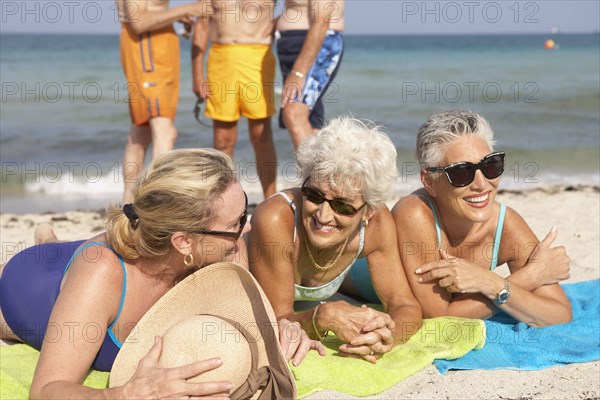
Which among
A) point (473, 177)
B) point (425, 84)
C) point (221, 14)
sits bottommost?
point (425, 84)

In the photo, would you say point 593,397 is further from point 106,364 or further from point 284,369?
point 106,364

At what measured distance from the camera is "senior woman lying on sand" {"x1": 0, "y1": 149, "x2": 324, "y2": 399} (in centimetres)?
283

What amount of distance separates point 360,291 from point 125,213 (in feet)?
6.36

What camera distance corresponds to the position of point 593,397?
11.5ft

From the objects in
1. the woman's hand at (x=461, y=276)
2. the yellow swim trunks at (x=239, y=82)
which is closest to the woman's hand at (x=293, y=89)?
the yellow swim trunks at (x=239, y=82)

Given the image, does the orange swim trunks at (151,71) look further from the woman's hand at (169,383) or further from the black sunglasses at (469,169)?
the woman's hand at (169,383)

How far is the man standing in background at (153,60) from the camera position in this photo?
19.1ft

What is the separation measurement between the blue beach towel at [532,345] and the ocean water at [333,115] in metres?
3.60

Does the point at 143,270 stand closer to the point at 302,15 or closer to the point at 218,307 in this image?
the point at 218,307

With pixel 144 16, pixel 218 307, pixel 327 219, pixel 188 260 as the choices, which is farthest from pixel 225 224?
pixel 144 16

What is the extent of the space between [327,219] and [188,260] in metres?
0.69

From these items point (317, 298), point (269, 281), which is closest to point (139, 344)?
point (269, 281)

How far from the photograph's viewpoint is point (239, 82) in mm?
6066

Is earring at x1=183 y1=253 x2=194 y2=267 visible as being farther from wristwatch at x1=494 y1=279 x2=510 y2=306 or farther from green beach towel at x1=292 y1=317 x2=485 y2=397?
wristwatch at x1=494 y1=279 x2=510 y2=306
